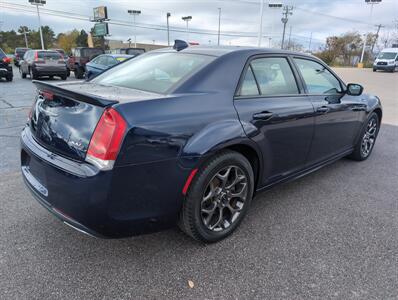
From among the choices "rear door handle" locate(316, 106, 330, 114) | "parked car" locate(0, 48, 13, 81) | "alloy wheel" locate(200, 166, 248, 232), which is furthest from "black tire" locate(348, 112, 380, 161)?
"parked car" locate(0, 48, 13, 81)

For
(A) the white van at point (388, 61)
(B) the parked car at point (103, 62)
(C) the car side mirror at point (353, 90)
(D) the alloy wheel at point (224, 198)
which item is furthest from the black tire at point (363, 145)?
(A) the white van at point (388, 61)

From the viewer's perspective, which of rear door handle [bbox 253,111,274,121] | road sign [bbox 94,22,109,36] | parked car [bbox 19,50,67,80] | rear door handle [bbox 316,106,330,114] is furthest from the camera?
road sign [bbox 94,22,109,36]

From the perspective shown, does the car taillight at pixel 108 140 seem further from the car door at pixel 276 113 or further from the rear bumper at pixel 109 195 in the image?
the car door at pixel 276 113

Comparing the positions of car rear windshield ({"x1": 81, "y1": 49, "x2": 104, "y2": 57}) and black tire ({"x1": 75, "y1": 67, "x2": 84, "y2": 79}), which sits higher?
car rear windshield ({"x1": 81, "y1": 49, "x2": 104, "y2": 57})

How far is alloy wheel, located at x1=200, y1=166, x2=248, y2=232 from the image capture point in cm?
245

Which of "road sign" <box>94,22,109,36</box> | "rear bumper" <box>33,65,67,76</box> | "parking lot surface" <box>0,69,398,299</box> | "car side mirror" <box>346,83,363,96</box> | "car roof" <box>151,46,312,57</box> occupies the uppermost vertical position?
"road sign" <box>94,22,109,36</box>

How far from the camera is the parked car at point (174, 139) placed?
191 centimetres

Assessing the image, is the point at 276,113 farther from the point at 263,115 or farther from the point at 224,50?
the point at 224,50

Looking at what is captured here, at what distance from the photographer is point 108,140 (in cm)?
186

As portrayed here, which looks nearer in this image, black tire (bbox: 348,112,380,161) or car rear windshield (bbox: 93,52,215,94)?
car rear windshield (bbox: 93,52,215,94)

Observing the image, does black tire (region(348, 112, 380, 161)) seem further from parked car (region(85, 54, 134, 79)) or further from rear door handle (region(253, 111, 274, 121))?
parked car (region(85, 54, 134, 79))

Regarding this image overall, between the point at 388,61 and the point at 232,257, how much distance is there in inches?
1484

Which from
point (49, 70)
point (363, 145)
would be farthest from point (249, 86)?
point (49, 70)

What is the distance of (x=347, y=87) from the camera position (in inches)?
154
